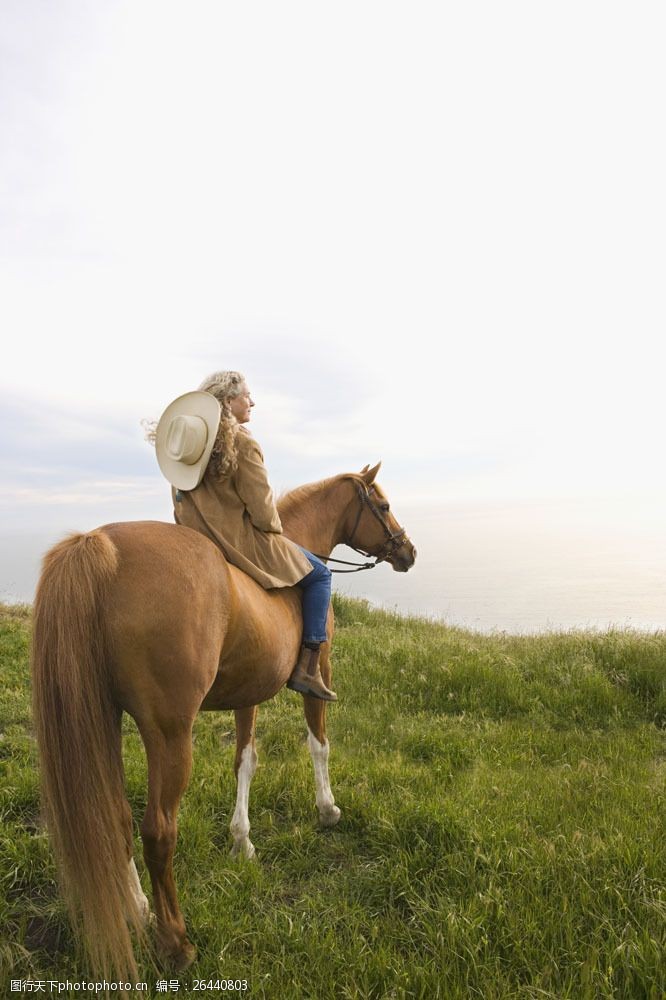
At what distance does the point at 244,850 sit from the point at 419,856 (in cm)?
120

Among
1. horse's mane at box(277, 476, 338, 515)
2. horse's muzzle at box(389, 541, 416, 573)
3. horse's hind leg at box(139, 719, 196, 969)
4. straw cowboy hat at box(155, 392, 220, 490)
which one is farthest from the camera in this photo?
horse's muzzle at box(389, 541, 416, 573)

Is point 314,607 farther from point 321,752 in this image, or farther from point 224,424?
point 224,424

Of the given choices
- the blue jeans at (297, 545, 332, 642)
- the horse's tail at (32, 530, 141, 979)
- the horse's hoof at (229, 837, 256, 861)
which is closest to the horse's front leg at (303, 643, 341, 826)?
the blue jeans at (297, 545, 332, 642)

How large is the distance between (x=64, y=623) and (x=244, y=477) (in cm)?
150

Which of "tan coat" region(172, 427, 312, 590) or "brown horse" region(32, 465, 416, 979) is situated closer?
"brown horse" region(32, 465, 416, 979)

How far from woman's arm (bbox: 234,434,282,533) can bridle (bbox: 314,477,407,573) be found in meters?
1.55

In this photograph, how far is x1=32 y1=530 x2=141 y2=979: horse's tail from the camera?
2.70 m

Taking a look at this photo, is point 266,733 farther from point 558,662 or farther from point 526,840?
point 558,662

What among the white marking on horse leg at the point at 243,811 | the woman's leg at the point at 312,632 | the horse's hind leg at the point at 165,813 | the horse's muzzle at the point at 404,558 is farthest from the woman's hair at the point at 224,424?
the horse's muzzle at the point at 404,558

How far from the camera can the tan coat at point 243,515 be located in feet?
12.4

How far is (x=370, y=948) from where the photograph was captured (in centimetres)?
301

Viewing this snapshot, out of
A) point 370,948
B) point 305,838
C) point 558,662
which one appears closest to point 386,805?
point 305,838

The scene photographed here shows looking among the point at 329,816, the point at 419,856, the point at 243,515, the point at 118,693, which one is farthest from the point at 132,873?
the point at 243,515

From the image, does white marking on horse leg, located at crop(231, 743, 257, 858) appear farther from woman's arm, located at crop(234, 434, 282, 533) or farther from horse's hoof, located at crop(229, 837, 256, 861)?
woman's arm, located at crop(234, 434, 282, 533)
